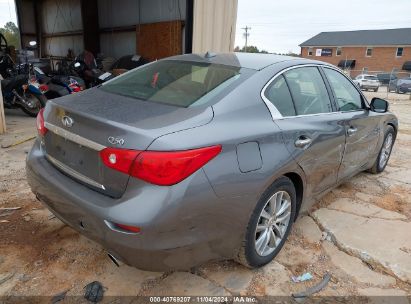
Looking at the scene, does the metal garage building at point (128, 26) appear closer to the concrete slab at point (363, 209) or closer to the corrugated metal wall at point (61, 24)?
the corrugated metal wall at point (61, 24)

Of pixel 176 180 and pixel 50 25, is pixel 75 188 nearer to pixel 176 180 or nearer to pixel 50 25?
pixel 176 180

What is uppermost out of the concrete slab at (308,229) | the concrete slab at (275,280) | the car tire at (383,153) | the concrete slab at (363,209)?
the car tire at (383,153)

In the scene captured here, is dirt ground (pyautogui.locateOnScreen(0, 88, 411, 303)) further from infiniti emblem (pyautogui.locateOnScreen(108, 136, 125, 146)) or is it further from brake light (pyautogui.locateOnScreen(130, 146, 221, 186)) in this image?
infiniti emblem (pyautogui.locateOnScreen(108, 136, 125, 146))

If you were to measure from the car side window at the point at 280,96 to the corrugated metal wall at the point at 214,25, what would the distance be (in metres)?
4.95

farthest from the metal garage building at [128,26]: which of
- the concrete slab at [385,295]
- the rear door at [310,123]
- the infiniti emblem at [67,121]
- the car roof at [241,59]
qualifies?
the concrete slab at [385,295]

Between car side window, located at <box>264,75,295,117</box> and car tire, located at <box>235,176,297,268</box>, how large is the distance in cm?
53

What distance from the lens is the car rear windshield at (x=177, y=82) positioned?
248cm

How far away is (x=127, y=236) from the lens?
Answer: 194 cm

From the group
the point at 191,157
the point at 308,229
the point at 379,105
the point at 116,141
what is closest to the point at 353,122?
the point at 379,105

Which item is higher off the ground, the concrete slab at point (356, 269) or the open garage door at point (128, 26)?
the open garage door at point (128, 26)

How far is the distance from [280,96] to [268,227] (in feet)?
3.30

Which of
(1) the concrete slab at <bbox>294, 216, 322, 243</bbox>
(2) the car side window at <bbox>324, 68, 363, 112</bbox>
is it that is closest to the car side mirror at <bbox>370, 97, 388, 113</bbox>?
(2) the car side window at <bbox>324, 68, 363, 112</bbox>

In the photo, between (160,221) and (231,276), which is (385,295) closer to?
(231,276)

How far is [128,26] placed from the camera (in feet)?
44.8
